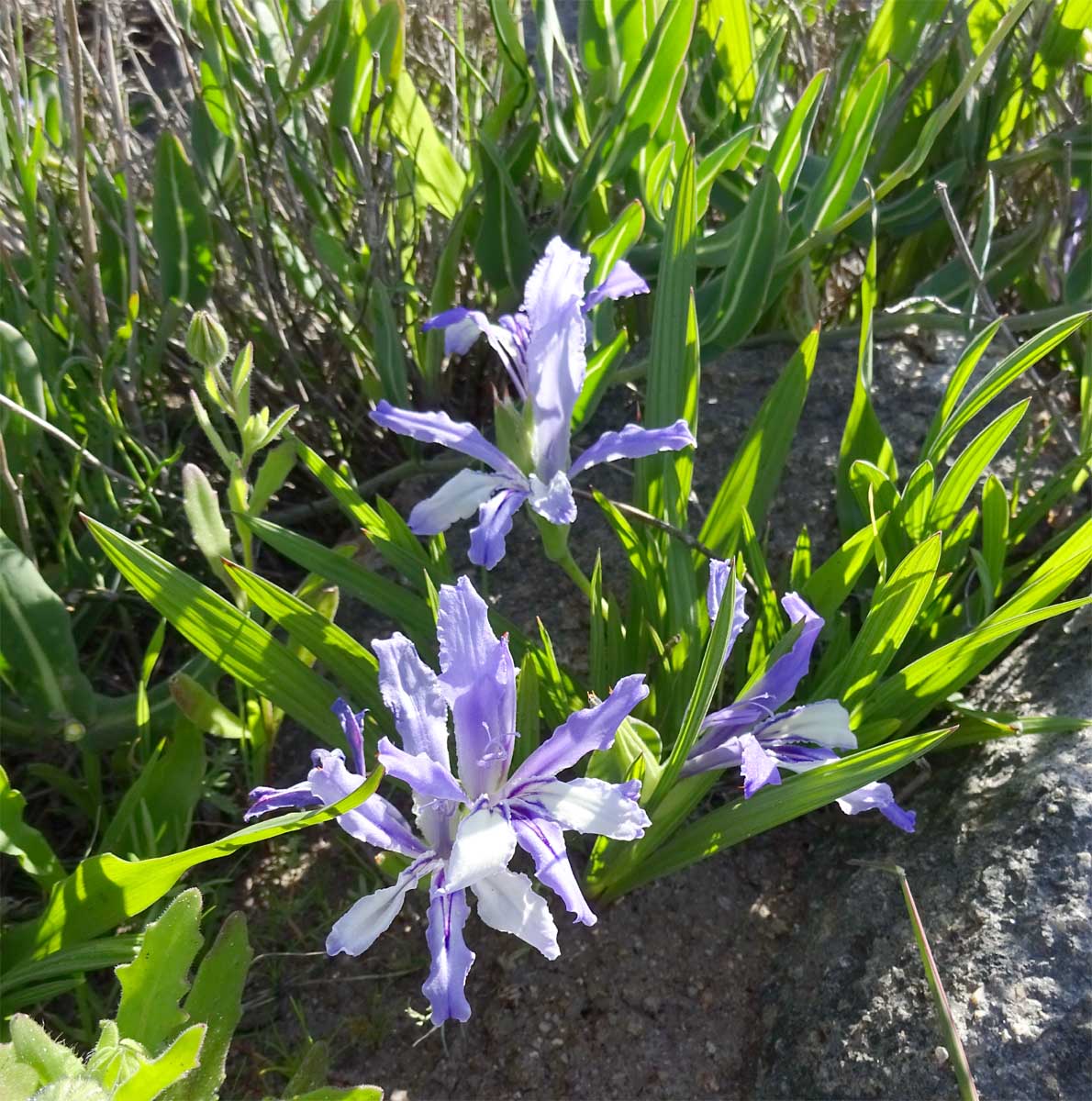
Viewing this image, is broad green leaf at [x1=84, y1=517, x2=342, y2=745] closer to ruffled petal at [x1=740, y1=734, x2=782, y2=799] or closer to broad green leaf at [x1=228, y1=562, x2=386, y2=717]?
broad green leaf at [x1=228, y1=562, x2=386, y2=717]

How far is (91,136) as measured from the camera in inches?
72.1

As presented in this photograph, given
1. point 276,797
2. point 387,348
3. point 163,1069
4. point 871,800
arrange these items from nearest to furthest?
point 163,1069
point 276,797
point 871,800
point 387,348

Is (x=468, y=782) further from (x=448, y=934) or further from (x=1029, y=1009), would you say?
(x=1029, y=1009)

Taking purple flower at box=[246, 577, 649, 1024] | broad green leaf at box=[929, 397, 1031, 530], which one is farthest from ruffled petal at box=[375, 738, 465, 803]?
broad green leaf at box=[929, 397, 1031, 530]

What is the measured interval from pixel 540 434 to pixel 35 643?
2.10 ft

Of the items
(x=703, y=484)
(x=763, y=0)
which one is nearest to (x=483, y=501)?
(x=703, y=484)

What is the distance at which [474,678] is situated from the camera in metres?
0.87

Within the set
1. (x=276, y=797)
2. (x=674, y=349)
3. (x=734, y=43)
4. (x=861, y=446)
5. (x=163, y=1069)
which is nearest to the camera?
(x=163, y=1069)

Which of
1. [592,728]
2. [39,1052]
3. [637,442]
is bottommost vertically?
[39,1052]

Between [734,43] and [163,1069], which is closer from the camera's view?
[163,1069]

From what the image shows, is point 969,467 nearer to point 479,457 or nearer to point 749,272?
point 749,272

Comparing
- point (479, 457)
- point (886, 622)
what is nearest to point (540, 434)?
point (479, 457)

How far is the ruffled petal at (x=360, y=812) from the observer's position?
846mm

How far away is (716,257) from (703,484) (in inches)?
12.9
